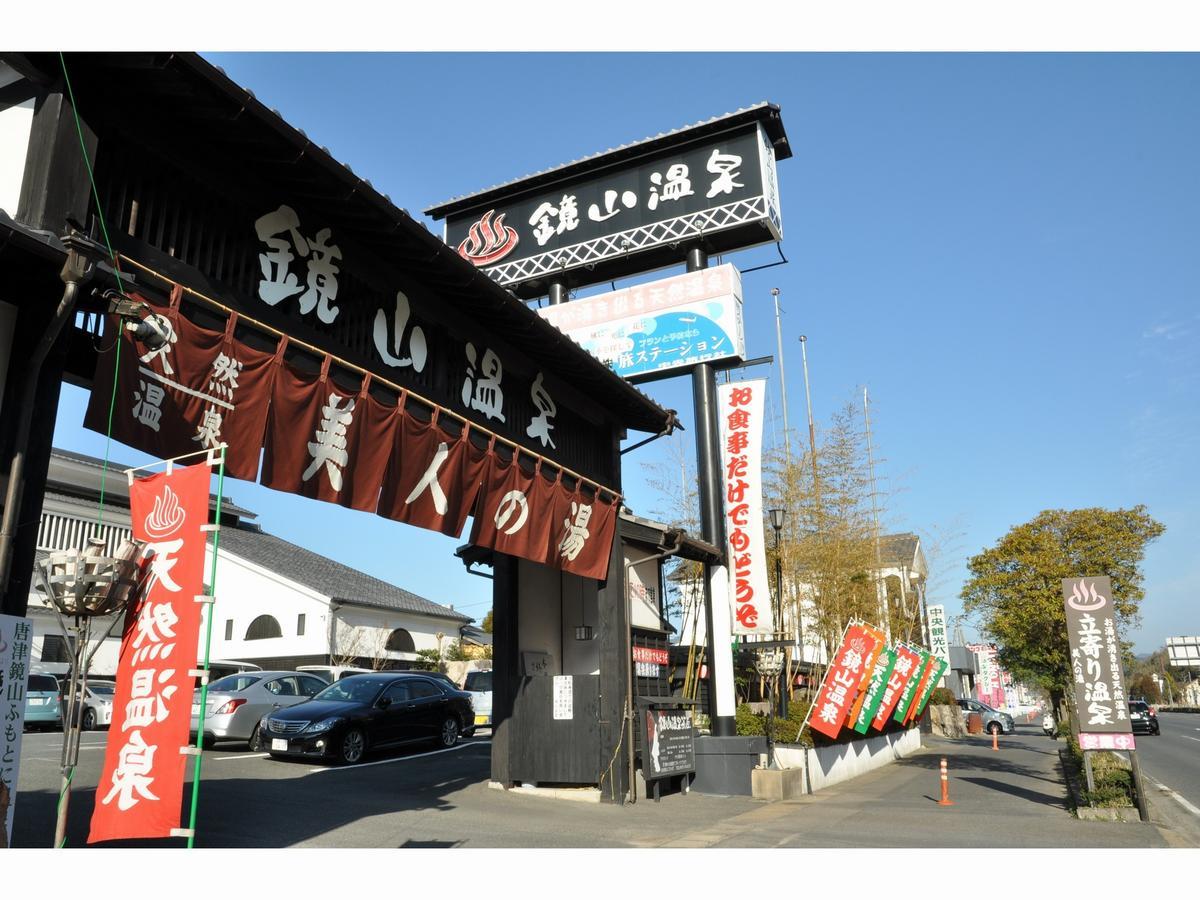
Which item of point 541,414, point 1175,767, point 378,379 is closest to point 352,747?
point 541,414

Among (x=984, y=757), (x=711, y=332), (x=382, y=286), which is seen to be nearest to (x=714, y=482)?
(x=711, y=332)

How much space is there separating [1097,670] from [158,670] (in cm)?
1254

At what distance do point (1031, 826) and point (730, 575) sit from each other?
232 inches

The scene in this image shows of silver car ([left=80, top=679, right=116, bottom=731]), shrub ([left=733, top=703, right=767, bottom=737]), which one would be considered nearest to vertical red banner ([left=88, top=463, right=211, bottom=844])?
shrub ([left=733, top=703, right=767, bottom=737])

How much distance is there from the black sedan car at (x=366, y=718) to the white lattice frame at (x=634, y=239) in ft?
25.9

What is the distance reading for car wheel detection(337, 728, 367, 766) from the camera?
14.1m

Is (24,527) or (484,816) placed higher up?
(24,527)

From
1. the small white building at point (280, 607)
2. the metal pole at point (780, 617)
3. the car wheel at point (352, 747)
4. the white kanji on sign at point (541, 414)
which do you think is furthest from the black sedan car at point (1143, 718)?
the white kanji on sign at point (541, 414)

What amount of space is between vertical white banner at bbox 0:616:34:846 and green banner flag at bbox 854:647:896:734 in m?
16.1

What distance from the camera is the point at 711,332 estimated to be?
15641 millimetres

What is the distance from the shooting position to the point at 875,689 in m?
18.6

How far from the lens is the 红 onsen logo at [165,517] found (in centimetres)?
532

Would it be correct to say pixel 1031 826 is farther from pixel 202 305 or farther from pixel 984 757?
pixel 984 757

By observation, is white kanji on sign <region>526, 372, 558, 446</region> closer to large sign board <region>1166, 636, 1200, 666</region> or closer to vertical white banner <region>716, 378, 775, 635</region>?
vertical white banner <region>716, 378, 775, 635</region>
